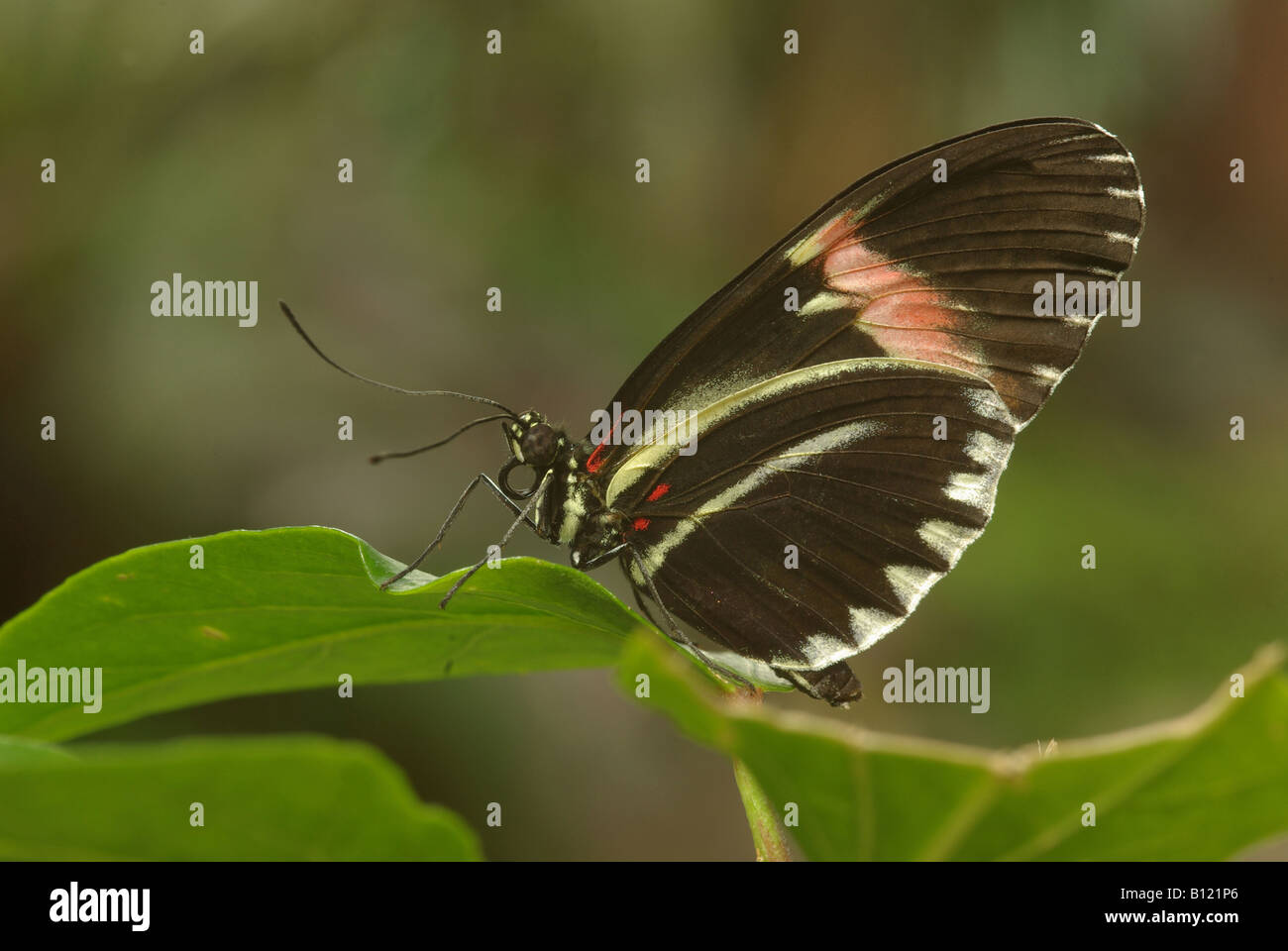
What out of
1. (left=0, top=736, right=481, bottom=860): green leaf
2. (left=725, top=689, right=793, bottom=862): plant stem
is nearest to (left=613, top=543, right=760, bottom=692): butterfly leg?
(left=725, top=689, right=793, bottom=862): plant stem

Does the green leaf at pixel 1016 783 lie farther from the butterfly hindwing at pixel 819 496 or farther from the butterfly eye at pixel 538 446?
the butterfly eye at pixel 538 446

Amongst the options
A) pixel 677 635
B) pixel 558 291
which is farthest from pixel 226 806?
pixel 558 291

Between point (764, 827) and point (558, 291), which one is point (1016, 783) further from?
point (558, 291)

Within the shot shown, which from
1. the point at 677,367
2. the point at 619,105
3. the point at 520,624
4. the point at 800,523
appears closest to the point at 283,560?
the point at 520,624

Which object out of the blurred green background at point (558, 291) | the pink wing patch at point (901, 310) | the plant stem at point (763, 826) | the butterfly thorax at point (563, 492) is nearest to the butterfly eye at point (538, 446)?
the butterfly thorax at point (563, 492)

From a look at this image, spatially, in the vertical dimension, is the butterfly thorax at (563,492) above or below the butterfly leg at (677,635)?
above

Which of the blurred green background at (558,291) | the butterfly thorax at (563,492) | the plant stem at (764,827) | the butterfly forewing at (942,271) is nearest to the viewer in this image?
the plant stem at (764,827)
